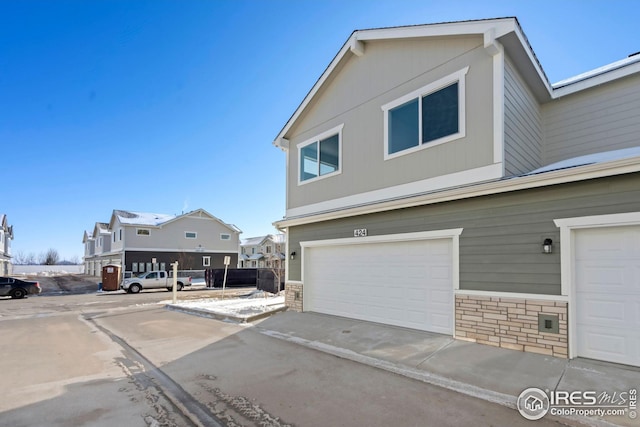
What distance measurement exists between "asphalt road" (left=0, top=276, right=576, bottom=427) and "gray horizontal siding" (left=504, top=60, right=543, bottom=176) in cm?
482

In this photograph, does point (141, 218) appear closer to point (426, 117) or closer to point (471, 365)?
point (426, 117)

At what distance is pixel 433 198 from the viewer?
7438 mm

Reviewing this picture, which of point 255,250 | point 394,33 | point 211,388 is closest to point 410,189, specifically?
point 394,33

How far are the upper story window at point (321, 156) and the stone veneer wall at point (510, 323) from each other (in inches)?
210

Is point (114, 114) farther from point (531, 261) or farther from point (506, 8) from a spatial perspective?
point (531, 261)

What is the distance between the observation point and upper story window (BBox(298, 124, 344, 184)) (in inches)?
412

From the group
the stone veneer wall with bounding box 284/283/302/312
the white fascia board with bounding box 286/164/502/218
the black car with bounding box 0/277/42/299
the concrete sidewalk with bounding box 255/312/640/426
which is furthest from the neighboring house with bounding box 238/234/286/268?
the concrete sidewalk with bounding box 255/312/640/426

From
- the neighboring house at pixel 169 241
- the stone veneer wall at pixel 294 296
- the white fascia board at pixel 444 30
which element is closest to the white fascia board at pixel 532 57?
the white fascia board at pixel 444 30

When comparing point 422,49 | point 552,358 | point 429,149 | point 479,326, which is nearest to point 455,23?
point 422,49

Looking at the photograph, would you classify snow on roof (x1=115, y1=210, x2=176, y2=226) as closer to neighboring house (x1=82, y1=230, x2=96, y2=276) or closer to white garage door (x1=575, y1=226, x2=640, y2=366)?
neighboring house (x1=82, y1=230, x2=96, y2=276)

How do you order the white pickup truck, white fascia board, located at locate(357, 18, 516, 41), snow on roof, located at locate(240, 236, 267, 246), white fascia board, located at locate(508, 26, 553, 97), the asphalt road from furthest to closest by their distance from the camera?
snow on roof, located at locate(240, 236, 267, 246), the white pickup truck, white fascia board, located at locate(508, 26, 553, 97), white fascia board, located at locate(357, 18, 516, 41), the asphalt road

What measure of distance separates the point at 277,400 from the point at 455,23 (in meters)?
8.23

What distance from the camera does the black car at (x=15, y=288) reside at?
20078 millimetres

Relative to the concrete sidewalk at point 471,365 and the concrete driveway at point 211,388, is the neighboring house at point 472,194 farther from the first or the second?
the concrete driveway at point 211,388
